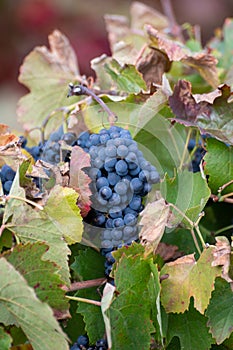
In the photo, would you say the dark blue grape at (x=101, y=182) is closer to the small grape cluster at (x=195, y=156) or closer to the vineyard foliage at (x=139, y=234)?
the vineyard foliage at (x=139, y=234)

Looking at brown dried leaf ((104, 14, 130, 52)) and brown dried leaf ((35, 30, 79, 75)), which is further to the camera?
brown dried leaf ((104, 14, 130, 52))

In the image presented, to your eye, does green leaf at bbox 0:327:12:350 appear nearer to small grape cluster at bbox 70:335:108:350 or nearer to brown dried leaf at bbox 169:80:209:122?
small grape cluster at bbox 70:335:108:350

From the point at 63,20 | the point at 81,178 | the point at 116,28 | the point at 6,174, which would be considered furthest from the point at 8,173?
the point at 63,20

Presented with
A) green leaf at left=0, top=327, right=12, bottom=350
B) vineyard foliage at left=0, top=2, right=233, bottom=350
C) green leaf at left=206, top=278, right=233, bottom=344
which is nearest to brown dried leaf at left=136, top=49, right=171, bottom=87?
vineyard foliage at left=0, top=2, right=233, bottom=350

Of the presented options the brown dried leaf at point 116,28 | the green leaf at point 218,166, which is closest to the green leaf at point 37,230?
the green leaf at point 218,166

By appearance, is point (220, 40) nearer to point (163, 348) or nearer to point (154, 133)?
point (154, 133)

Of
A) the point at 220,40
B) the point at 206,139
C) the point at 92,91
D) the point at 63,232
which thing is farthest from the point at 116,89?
the point at 220,40
